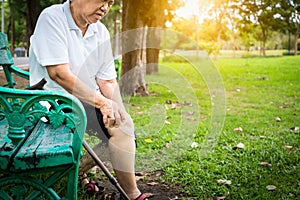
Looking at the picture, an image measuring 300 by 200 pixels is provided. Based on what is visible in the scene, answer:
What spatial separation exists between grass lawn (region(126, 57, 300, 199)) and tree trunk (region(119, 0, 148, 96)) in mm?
559

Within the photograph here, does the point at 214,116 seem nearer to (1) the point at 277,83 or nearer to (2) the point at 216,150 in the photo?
(2) the point at 216,150

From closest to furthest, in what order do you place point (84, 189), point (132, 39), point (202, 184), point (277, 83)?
point (84, 189), point (202, 184), point (132, 39), point (277, 83)

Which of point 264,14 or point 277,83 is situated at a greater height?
point 264,14

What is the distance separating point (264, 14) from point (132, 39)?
24.7 ft

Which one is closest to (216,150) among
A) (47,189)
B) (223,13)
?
(47,189)

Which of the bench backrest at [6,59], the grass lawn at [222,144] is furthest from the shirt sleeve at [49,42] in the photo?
the grass lawn at [222,144]

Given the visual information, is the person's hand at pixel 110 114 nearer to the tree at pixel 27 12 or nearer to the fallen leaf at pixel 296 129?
the tree at pixel 27 12

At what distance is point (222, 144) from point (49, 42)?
9.93 ft

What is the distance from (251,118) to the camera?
6.86 metres

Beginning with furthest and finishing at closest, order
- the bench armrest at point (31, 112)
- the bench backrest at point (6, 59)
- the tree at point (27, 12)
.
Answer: the tree at point (27, 12)
the bench backrest at point (6, 59)
the bench armrest at point (31, 112)

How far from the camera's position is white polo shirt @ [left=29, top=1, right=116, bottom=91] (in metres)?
2.58

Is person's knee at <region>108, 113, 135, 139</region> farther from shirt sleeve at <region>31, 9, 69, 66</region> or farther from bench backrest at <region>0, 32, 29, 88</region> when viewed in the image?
bench backrest at <region>0, 32, 29, 88</region>

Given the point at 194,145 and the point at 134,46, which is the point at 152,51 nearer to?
the point at 134,46

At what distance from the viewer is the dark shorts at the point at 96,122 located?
2775 mm
